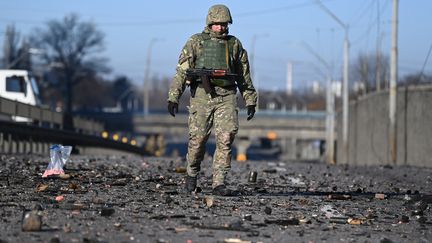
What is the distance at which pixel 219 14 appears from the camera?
39.7ft

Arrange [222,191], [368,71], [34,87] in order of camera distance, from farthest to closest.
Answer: [368,71]
[34,87]
[222,191]

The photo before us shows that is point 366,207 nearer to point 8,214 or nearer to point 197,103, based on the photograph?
point 197,103

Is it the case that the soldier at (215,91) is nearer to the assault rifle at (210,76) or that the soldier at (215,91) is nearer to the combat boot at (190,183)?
the assault rifle at (210,76)

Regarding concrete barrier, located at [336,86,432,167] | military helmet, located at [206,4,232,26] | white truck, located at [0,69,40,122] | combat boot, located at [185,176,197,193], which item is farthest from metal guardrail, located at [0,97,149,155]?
military helmet, located at [206,4,232,26]

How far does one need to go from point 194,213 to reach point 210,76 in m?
2.45

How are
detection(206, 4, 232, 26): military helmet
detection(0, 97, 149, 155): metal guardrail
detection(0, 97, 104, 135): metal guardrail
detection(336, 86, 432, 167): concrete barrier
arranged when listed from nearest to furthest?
detection(206, 4, 232, 26): military helmet
detection(0, 97, 149, 155): metal guardrail
detection(0, 97, 104, 135): metal guardrail
detection(336, 86, 432, 167): concrete barrier

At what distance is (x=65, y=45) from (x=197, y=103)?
408ft

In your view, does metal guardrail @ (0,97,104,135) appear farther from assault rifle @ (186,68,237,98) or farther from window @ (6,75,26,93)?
assault rifle @ (186,68,237,98)

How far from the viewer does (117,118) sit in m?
105

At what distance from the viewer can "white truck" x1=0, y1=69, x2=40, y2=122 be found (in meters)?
47.3

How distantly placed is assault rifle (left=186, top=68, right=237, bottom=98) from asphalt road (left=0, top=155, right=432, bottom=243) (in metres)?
1.25

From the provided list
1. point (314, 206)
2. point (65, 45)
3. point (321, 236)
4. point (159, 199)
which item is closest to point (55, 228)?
point (321, 236)

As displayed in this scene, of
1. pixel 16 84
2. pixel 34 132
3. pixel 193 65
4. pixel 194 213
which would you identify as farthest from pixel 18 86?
pixel 194 213

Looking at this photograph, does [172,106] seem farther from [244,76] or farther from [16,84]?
[16,84]
